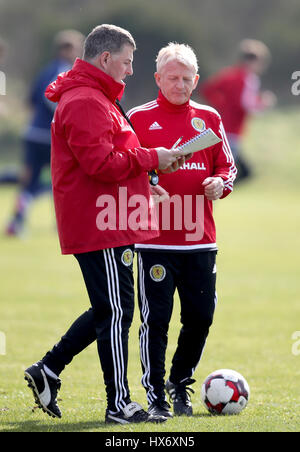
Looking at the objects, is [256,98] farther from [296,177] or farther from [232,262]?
[296,177]

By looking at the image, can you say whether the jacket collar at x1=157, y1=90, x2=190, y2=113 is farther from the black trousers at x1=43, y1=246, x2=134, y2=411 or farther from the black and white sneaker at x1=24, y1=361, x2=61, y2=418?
the black and white sneaker at x1=24, y1=361, x2=61, y2=418

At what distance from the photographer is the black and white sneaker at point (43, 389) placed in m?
5.04

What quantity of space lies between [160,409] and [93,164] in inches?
57.8

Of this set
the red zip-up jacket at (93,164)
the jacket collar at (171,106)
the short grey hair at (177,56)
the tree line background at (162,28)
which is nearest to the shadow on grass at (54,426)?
the red zip-up jacket at (93,164)

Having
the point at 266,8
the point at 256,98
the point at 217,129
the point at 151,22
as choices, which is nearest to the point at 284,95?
the point at 151,22

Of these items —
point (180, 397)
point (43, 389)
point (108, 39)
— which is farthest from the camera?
point (180, 397)

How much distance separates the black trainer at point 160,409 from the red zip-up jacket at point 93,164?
0.97 meters

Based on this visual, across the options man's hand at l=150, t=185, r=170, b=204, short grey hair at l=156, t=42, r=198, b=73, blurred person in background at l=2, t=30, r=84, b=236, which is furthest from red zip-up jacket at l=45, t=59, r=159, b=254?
blurred person in background at l=2, t=30, r=84, b=236

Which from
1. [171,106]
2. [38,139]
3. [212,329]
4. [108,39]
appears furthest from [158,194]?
[38,139]

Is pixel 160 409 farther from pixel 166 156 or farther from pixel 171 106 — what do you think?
pixel 171 106

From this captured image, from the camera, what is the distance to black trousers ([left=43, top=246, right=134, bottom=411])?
4.67m

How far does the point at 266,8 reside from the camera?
2066 inches

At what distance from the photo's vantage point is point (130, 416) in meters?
4.70

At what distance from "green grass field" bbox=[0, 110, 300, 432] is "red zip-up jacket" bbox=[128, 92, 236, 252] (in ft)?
3.34
